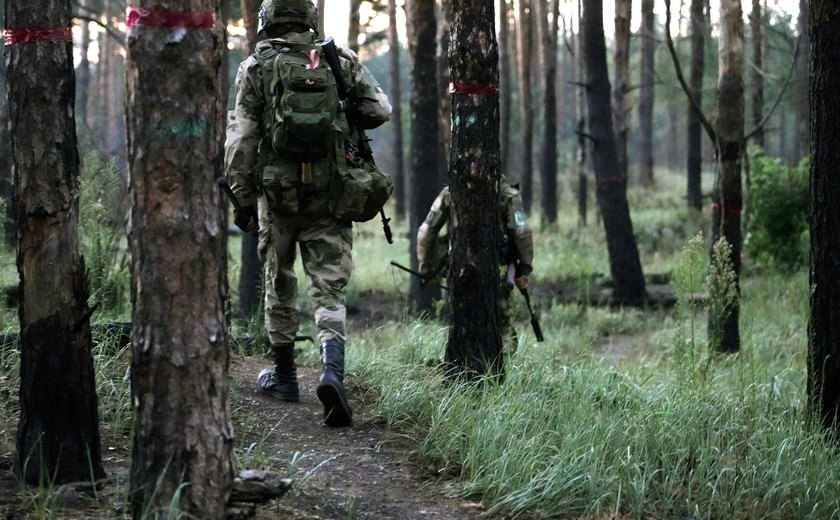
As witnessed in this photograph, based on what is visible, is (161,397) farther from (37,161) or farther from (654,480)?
(654,480)

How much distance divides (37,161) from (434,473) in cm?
226

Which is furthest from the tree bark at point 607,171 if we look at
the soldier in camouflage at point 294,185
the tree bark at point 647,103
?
the tree bark at point 647,103

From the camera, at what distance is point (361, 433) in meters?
5.11

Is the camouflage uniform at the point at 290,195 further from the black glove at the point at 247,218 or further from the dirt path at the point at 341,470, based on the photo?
the dirt path at the point at 341,470

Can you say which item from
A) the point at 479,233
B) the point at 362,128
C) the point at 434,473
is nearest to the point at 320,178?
the point at 362,128

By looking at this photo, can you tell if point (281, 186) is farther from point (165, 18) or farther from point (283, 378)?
point (165, 18)

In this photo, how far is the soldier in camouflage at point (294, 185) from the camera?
5.19m

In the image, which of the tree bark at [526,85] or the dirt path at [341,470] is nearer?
the dirt path at [341,470]

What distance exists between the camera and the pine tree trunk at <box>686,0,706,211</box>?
19134 mm

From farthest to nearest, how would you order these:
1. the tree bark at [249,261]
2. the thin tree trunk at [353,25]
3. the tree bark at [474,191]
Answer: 1. the thin tree trunk at [353,25]
2. the tree bark at [249,261]
3. the tree bark at [474,191]

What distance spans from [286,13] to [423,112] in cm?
583

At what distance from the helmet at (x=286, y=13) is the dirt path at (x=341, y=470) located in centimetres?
205

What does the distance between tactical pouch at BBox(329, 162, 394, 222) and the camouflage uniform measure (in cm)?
6

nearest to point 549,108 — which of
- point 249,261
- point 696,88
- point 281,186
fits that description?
point 696,88
